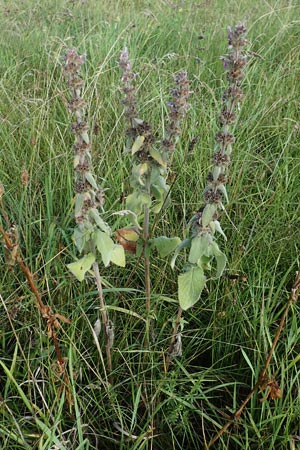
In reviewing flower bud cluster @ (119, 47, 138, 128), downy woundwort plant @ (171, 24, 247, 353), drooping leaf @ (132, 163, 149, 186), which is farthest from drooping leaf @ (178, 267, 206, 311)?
flower bud cluster @ (119, 47, 138, 128)

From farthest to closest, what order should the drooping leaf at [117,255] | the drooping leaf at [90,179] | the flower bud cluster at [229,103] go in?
the drooping leaf at [117,255] → the drooping leaf at [90,179] → the flower bud cluster at [229,103]

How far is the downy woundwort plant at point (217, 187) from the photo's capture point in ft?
3.00

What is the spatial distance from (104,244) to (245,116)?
4.54 ft

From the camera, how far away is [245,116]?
2.20m

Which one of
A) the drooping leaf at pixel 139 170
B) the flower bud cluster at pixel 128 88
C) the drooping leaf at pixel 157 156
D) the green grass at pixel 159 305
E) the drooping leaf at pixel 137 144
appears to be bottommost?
the green grass at pixel 159 305

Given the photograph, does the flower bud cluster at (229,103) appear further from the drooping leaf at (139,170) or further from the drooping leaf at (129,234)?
the drooping leaf at (129,234)

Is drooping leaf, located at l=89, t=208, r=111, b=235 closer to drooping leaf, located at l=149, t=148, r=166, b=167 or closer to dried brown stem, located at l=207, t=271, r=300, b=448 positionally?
drooping leaf, located at l=149, t=148, r=166, b=167

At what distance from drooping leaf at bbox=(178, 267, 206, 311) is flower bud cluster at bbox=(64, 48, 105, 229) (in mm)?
269

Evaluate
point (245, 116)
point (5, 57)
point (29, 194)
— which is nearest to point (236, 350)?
point (29, 194)

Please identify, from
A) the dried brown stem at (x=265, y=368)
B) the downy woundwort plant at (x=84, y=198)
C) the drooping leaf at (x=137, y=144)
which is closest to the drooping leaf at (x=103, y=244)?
the downy woundwort plant at (x=84, y=198)

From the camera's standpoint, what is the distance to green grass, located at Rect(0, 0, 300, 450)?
46.5 inches

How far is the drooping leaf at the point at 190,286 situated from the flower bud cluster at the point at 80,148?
0.27 m

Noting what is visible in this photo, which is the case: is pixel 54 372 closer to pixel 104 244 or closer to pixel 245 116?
pixel 104 244

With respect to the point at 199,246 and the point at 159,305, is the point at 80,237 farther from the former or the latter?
the point at 159,305
